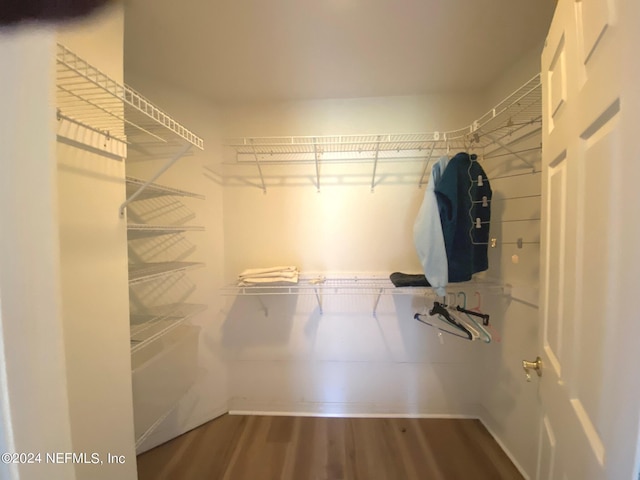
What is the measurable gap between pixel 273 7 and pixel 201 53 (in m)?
0.55

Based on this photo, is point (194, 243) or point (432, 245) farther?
point (194, 243)

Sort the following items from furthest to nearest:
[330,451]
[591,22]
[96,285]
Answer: [330,451] < [96,285] < [591,22]

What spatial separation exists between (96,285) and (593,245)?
1473mm

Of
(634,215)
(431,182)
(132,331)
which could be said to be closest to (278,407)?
(132,331)

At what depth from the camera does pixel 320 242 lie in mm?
1996

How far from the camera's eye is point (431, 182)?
61.1 inches

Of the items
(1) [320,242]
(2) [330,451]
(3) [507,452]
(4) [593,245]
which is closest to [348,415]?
(2) [330,451]

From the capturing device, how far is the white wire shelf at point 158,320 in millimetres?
1353

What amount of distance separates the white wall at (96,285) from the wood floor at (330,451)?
0.64m

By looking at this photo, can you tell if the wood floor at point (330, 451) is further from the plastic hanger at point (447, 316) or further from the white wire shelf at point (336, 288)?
the white wire shelf at point (336, 288)

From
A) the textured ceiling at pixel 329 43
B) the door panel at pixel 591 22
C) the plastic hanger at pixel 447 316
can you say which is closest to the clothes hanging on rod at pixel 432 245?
the plastic hanger at pixel 447 316

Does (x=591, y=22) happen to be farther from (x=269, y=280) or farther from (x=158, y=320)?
(x=158, y=320)

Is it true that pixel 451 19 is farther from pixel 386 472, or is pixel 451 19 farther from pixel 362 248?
pixel 386 472

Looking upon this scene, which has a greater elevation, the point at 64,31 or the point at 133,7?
the point at 133,7
